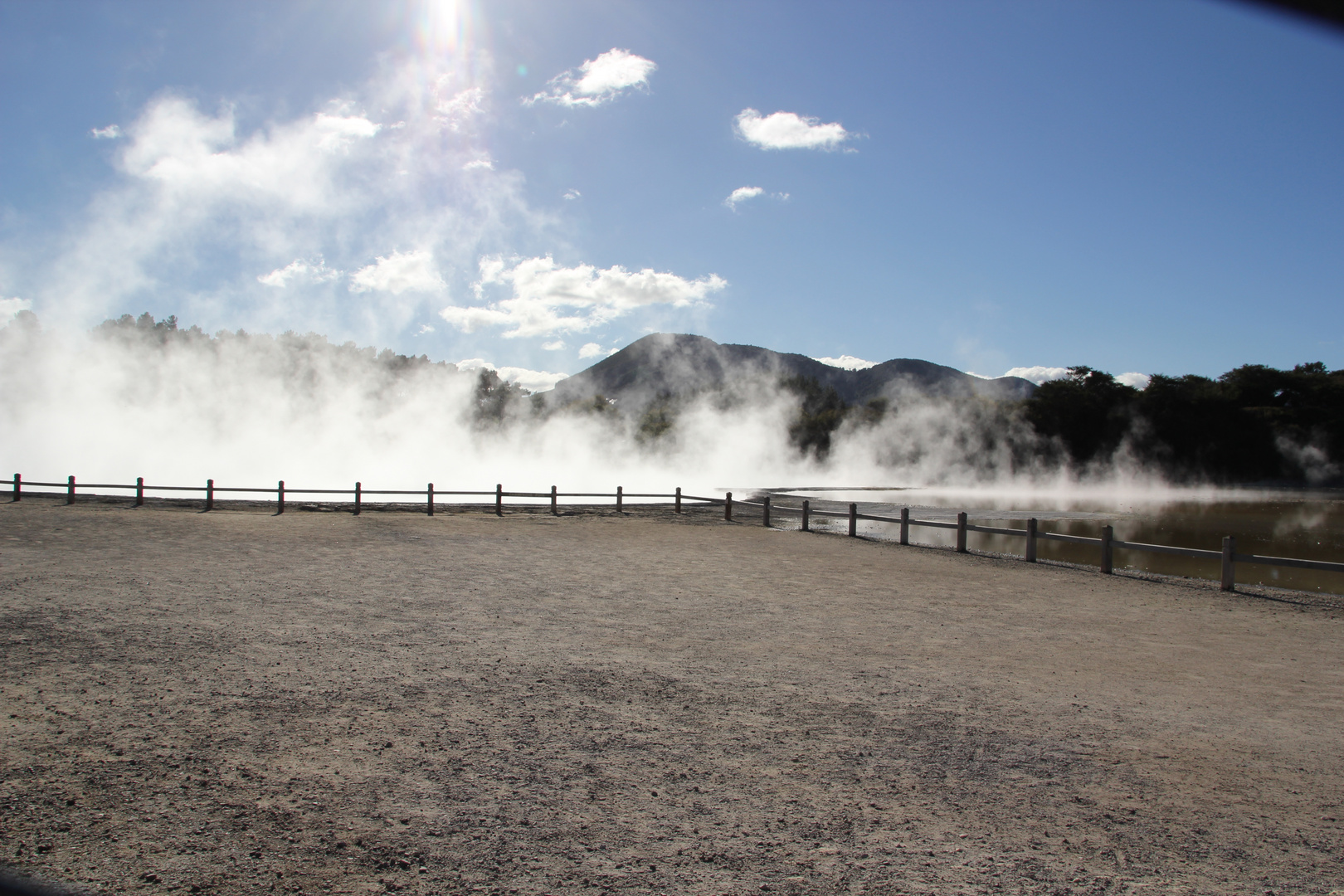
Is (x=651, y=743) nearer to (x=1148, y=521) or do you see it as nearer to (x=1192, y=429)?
(x=1148, y=521)

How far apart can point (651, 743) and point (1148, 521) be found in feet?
102

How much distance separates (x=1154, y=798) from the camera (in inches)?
152

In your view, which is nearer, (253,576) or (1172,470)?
(253,576)

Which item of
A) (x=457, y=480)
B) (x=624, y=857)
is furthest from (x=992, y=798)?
(x=457, y=480)

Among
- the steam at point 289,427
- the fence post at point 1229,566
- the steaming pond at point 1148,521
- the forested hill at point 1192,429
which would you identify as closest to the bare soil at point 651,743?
the fence post at point 1229,566

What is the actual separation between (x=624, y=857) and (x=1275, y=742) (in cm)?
437

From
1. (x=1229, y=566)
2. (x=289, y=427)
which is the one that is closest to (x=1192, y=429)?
(x=1229, y=566)

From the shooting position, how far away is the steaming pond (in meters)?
16.7

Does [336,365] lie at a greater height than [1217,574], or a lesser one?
greater

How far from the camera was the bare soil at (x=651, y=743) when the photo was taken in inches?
123

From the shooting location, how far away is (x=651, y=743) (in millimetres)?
4414

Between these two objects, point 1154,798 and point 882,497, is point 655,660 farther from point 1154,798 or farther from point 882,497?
point 882,497

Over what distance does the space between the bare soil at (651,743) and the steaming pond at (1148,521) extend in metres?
7.95

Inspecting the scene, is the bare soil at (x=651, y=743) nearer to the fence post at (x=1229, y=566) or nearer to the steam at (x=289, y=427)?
the fence post at (x=1229, y=566)
